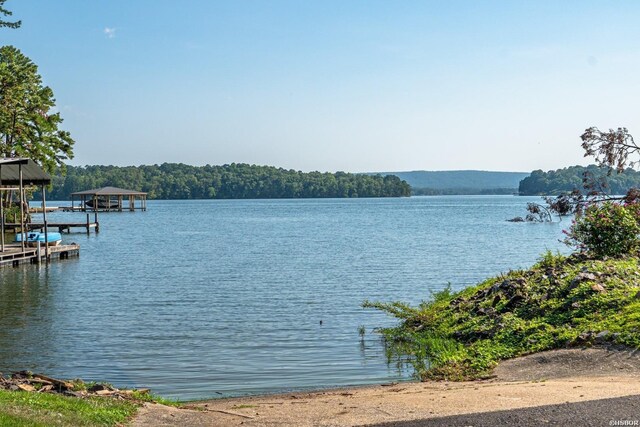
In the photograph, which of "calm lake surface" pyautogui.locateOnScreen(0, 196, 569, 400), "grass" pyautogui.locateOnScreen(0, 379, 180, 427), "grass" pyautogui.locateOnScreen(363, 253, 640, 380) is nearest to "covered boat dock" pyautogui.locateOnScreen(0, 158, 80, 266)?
"calm lake surface" pyautogui.locateOnScreen(0, 196, 569, 400)

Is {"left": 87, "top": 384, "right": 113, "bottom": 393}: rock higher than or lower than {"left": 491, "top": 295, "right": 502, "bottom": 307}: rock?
lower

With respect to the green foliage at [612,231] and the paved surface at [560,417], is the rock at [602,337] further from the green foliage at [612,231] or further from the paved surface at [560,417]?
the green foliage at [612,231]

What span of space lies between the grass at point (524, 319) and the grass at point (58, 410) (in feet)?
20.9

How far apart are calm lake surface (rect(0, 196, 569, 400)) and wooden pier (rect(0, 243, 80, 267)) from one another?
1.00 m

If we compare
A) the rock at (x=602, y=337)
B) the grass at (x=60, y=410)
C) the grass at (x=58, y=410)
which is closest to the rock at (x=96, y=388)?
the grass at (x=60, y=410)

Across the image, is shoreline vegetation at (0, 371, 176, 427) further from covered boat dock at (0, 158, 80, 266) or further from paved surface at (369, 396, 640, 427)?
covered boat dock at (0, 158, 80, 266)

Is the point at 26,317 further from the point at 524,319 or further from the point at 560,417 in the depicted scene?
the point at 560,417

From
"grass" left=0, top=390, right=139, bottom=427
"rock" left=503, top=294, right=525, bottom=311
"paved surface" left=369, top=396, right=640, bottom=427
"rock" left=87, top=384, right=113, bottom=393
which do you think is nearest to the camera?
"paved surface" left=369, top=396, right=640, bottom=427

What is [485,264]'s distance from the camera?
41.5 m

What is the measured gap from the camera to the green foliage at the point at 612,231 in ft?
67.3

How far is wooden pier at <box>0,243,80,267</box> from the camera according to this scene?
131 feet

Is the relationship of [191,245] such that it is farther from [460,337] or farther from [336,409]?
[336,409]

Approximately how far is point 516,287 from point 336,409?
8219mm

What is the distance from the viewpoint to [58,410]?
1024 cm
